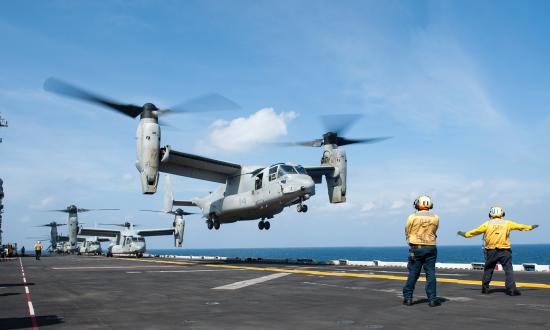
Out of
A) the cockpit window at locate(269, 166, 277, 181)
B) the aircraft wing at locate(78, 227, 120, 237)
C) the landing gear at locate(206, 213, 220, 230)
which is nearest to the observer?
the cockpit window at locate(269, 166, 277, 181)

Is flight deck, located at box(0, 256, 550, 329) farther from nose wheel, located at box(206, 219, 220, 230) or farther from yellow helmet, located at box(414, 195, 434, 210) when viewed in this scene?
nose wheel, located at box(206, 219, 220, 230)

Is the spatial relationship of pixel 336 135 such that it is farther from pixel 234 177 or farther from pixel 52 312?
pixel 52 312

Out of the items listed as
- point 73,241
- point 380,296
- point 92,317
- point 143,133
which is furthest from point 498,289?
point 73,241

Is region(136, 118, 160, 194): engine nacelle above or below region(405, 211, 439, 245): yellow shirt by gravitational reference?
above

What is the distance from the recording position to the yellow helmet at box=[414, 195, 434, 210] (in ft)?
32.1

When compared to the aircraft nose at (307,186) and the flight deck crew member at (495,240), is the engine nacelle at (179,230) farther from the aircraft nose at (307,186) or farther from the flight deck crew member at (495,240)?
the flight deck crew member at (495,240)

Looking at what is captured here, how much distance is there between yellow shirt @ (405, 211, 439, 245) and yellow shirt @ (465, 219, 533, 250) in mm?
2363

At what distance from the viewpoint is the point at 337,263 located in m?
31.5

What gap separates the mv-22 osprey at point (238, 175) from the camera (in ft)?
94.1

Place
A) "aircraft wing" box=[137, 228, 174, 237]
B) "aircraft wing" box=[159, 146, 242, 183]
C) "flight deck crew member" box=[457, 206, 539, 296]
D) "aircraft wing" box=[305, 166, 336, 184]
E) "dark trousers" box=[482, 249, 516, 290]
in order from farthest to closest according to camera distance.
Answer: "aircraft wing" box=[137, 228, 174, 237], "aircraft wing" box=[305, 166, 336, 184], "aircraft wing" box=[159, 146, 242, 183], "flight deck crew member" box=[457, 206, 539, 296], "dark trousers" box=[482, 249, 516, 290]

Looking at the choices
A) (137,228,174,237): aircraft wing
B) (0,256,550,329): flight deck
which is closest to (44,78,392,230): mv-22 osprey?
(0,256,550,329): flight deck

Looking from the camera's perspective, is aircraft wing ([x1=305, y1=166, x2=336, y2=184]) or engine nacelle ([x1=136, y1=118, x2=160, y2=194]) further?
aircraft wing ([x1=305, y1=166, x2=336, y2=184])

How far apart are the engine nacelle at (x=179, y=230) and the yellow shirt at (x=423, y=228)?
5359cm

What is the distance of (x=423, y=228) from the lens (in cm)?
966
